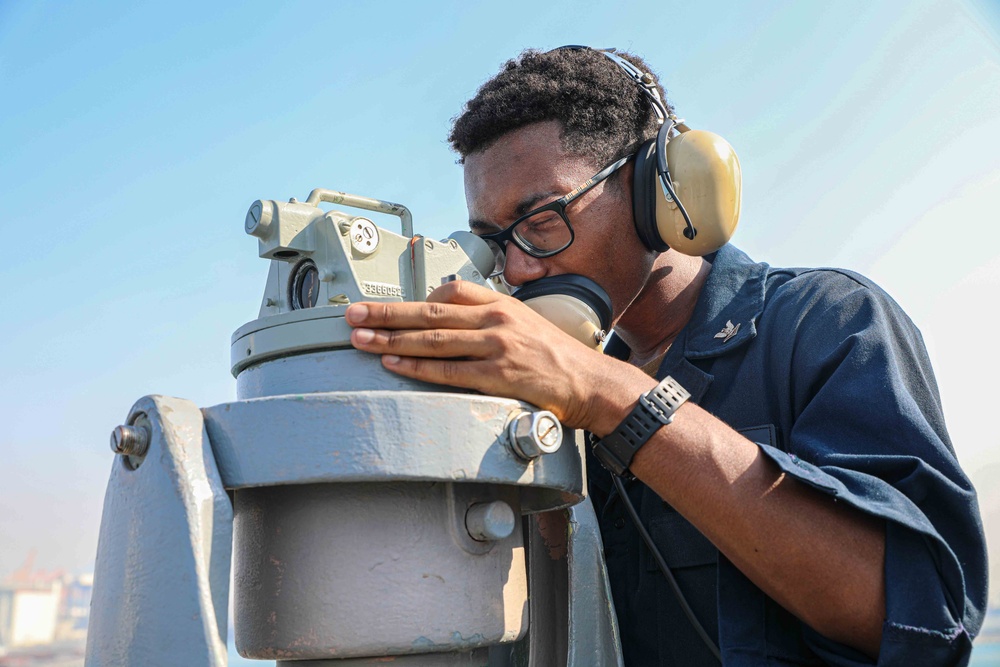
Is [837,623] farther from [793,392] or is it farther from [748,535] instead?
[793,392]

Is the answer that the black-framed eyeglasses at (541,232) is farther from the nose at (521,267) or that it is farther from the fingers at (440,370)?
the fingers at (440,370)

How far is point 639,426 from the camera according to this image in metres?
1.74

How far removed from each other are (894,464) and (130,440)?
1.36 m

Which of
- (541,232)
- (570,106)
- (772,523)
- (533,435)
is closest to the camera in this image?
(533,435)

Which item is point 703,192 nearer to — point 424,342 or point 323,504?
point 424,342

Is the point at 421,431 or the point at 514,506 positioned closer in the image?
the point at 421,431

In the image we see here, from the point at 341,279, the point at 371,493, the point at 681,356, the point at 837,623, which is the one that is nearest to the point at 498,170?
the point at 681,356

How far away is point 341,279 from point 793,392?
1069mm

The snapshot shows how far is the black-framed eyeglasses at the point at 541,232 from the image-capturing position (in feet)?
8.10

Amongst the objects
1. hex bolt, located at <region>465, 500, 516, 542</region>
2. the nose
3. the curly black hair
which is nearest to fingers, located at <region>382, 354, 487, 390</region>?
hex bolt, located at <region>465, 500, 516, 542</region>

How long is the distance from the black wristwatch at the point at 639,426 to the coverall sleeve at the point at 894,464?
0.20 m

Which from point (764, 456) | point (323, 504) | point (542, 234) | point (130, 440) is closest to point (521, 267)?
point (542, 234)

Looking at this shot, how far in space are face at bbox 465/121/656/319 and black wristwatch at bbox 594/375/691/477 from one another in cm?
76

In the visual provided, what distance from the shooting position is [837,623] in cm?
173
